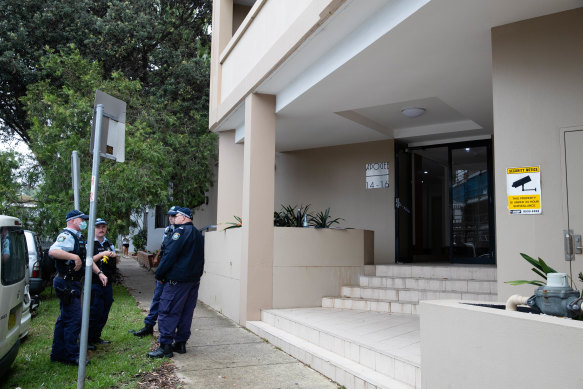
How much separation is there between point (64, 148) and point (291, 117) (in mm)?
5251

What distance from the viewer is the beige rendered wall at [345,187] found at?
10.4 m

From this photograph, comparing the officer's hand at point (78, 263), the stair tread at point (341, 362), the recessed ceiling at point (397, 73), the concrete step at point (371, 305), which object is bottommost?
the stair tread at point (341, 362)

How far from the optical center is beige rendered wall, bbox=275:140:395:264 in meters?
10.4

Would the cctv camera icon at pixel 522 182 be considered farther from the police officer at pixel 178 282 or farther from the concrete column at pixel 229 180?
the concrete column at pixel 229 180

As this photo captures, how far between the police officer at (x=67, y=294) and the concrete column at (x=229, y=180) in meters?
4.86

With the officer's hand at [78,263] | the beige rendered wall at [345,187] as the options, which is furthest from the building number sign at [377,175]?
the officer's hand at [78,263]

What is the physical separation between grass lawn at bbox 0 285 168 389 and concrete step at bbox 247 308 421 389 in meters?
1.72

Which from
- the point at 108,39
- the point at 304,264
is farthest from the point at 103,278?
the point at 108,39

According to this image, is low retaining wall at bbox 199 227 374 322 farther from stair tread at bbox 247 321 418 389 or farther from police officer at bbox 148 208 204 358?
police officer at bbox 148 208 204 358

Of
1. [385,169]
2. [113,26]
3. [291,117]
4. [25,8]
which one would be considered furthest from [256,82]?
[25,8]

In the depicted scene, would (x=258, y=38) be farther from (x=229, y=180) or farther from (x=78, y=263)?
(x=78, y=263)

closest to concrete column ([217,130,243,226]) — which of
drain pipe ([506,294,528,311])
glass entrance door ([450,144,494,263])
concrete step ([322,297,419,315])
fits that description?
concrete step ([322,297,419,315])

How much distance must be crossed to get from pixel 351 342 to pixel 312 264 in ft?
9.34

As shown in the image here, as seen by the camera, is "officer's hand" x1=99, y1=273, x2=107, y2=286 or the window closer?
"officer's hand" x1=99, y1=273, x2=107, y2=286
